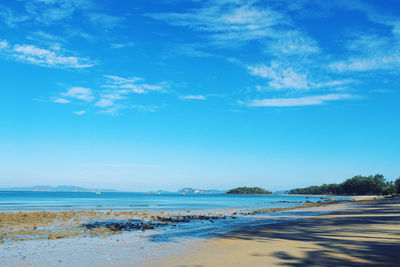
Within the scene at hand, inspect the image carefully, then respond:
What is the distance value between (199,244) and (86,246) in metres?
5.45

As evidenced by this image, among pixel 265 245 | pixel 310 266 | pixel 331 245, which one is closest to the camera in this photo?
pixel 310 266

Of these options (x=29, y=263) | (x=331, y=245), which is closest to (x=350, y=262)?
(x=331, y=245)

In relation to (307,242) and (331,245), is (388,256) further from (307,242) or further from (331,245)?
(307,242)

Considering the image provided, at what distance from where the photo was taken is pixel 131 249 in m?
13.3

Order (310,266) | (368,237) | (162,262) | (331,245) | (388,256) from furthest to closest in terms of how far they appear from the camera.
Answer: (368,237) < (331,245) < (162,262) < (388,256) < (310,266)

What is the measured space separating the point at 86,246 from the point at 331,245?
11.1 metres

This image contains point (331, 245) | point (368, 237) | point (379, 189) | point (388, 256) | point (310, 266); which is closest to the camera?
point (310, 266)

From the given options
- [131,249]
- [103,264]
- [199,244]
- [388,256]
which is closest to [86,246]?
[131,249]

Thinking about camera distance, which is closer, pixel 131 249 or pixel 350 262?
pixel 350 262

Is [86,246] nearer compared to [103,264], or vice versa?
[103,264]

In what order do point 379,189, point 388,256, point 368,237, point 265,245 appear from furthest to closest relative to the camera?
Answer: point 379,189 → point 368,237 → point 265,245 → point 388,256

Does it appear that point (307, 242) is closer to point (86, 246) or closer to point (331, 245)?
point (331, 245)

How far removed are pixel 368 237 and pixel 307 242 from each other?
3.18 metres

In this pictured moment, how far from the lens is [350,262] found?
924 centimetres
